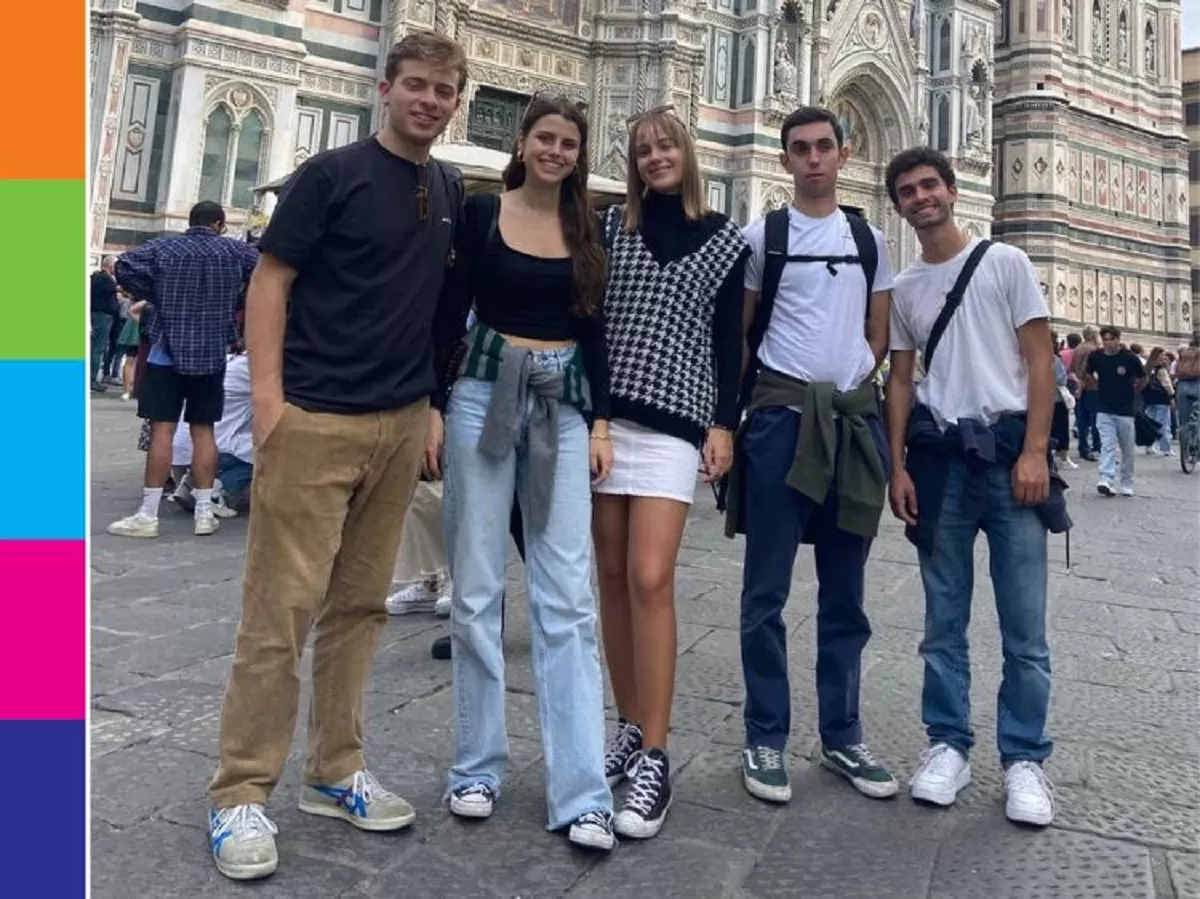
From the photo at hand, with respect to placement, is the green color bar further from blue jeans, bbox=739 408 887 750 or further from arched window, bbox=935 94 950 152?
arched window, bbox=935 94 950 152

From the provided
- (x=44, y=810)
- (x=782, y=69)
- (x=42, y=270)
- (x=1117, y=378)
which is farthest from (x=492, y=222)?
(x=782, y=69)

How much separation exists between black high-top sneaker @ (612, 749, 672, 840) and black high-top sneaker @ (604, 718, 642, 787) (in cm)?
11

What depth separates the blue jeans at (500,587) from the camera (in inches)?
79.7

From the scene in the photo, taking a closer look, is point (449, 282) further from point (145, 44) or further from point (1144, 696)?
point (145, 44)

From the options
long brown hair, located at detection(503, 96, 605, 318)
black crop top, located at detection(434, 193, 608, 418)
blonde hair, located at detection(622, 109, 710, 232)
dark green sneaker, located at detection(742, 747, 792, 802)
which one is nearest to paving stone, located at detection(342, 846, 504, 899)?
dark green sneaker, located at detection(742, 747, 792, 802)

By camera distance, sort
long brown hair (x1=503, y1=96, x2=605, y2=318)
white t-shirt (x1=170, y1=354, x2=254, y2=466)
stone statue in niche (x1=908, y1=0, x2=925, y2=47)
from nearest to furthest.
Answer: long brown hair (x1=503, y1=96, x2=605, y2=318) → white t-shirt (x1=170, y1=354, x2=254, y2=466) → stone statue in niche (x1=908, y1=0, x2=925, y2=47)

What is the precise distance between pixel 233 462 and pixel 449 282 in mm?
4211

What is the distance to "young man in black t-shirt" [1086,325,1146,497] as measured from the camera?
Result: 350 inches

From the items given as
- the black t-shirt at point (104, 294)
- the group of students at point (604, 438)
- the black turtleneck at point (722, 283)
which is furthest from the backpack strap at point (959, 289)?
the black t-shirt at point (104, 294)

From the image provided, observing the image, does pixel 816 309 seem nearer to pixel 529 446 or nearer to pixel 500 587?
pixel 529 446

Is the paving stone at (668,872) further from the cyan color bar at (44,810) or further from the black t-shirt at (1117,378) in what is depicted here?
the black t-shirt at (1117,378)

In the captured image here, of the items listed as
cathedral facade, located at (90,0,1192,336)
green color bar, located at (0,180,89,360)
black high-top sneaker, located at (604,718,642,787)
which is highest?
cathedral facade, located at (90,0,1192,336)

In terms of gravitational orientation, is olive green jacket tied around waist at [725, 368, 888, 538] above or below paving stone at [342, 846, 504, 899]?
above

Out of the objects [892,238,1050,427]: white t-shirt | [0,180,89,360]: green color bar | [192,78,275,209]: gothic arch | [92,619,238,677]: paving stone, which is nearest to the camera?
[0,180,89,360]: green color bar
